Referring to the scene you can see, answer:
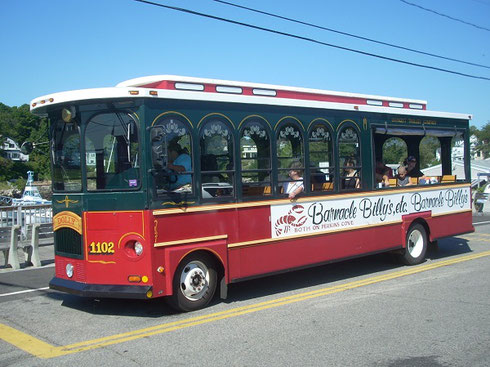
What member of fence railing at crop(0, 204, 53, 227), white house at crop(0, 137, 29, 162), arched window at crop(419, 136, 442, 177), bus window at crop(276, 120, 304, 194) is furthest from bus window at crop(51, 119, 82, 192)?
white house at crop(0, 137, 29, 162)

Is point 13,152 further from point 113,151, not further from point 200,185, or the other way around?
point 200,185

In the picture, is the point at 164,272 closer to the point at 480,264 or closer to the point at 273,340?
the point at 273,340

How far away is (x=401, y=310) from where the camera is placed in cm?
691

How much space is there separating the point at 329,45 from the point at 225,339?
11.1m

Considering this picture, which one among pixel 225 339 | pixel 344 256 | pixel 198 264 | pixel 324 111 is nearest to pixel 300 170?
pixel 324 111

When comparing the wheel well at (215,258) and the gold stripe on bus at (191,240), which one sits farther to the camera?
the wheel well at (215,258)

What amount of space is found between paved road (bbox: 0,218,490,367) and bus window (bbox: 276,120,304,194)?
178cm

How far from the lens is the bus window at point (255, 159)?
25.3 feet

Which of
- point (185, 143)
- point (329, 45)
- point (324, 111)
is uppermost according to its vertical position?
point (329, 45)

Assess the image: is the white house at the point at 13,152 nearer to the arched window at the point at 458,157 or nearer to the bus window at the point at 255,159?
the arched window at the point at 458,157

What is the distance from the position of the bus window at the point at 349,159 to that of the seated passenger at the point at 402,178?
132cm

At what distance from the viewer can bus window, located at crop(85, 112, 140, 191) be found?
667 cm

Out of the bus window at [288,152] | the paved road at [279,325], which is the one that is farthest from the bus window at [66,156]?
the bus window at [288,152]

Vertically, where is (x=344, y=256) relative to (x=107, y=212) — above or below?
below
